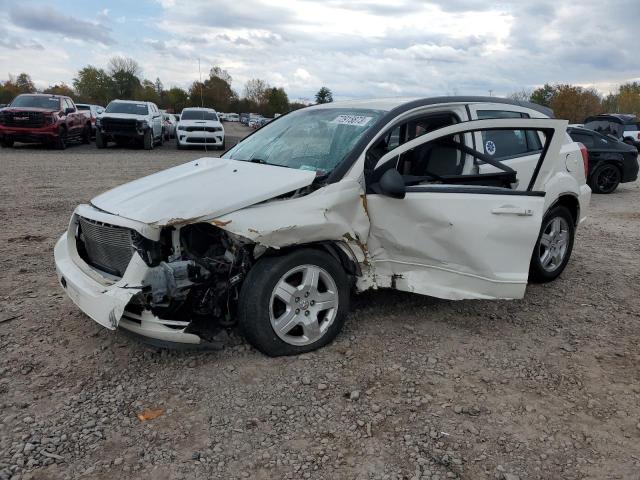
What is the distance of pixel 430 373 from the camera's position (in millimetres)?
3471

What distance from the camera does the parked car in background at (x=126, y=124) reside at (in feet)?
63.0

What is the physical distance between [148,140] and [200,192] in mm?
17732

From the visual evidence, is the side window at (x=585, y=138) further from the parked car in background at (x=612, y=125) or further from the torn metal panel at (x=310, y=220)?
the torn metal panel at (x=310, y=220)

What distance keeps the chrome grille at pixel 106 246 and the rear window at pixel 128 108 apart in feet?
56.5

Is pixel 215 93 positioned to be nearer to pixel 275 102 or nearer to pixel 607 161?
pixel 275 102

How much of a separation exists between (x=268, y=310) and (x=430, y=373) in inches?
43.8

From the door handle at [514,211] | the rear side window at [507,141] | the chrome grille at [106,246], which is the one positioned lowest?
the chrome grille at [106,246]

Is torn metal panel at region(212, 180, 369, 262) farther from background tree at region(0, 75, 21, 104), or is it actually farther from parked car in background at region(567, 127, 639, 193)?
background tree at region(0, 75, 21, 104)

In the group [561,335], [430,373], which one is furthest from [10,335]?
[561,335]

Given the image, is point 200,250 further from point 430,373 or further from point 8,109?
point 8,109

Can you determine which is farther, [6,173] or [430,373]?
[6,173]

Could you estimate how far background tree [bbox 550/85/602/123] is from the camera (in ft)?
192

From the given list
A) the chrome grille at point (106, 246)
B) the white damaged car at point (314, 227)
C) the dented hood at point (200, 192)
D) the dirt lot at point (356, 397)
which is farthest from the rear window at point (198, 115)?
the chrome grille at point (106, 246)

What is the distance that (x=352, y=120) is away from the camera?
13.9 feet
